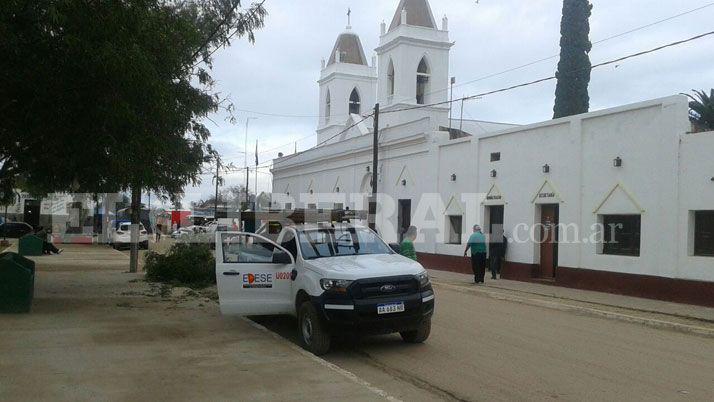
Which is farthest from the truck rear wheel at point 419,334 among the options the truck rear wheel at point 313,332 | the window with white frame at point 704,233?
the window with white frame at point 704,233

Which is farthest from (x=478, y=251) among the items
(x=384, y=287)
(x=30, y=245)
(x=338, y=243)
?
(x=30, y=245)

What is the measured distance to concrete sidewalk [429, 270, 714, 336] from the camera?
12734 mm

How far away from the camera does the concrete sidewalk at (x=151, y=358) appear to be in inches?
272

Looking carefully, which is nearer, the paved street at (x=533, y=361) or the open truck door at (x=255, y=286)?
the paved street at (x=533, y=361)

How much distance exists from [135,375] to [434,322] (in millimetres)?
5796

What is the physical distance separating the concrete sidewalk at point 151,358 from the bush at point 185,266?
3785 millimetres

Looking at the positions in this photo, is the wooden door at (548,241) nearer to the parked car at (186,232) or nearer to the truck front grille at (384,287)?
the parked car at (186,232)

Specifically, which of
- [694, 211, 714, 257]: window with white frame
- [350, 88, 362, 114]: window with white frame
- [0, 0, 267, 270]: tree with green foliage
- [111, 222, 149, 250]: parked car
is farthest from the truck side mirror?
[350, 88, 362, 114]: window with white frame

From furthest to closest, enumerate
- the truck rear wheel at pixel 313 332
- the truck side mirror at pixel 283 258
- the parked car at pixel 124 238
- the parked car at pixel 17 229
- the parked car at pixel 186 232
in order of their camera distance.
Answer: the parked car at pixel 17 229 → the parked car at pixel 124 238 → the parked car at pixel 186 232 → the truck side mirror at pixel 283 258 → the truck rear wheel at pixel 313 332

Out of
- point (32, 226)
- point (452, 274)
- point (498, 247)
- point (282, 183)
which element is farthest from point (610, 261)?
point (32, 226)

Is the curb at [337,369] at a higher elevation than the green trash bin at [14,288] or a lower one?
lower

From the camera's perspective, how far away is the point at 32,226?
5003 cm

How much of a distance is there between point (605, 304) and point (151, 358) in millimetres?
10983

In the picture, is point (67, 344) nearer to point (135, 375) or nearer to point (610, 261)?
point (135, 375)
